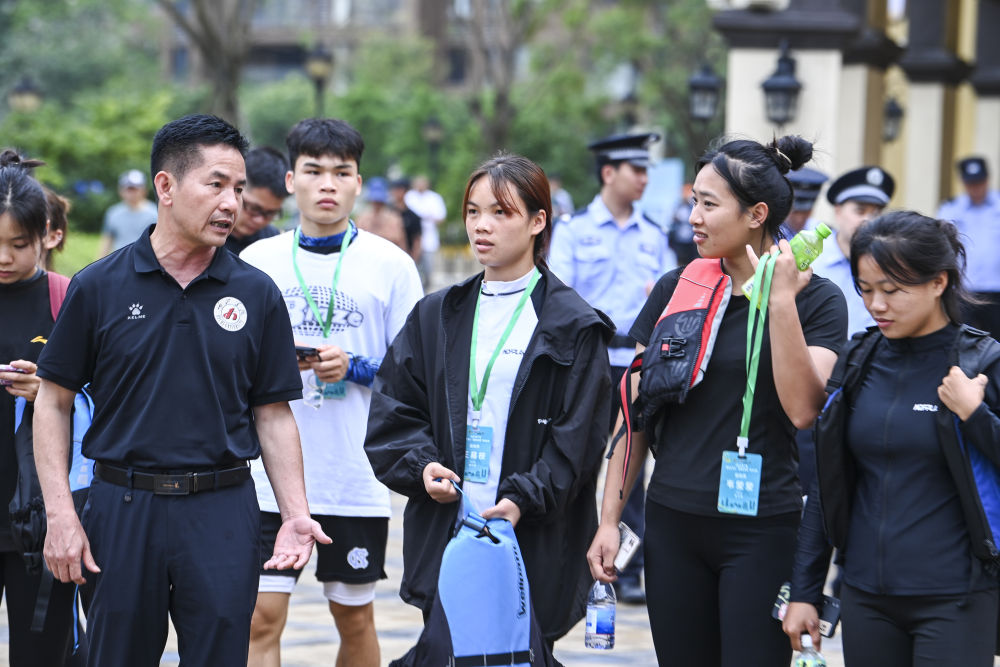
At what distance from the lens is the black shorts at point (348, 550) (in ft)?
17.8

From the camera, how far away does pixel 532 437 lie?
445cm

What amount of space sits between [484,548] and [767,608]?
2.81ft

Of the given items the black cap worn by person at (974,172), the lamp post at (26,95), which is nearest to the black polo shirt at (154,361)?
the black cap worn by person at (974,172)

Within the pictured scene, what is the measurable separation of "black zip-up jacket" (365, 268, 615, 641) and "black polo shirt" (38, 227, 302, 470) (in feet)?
1.86

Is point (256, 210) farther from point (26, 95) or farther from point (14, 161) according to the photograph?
point (26, 95)

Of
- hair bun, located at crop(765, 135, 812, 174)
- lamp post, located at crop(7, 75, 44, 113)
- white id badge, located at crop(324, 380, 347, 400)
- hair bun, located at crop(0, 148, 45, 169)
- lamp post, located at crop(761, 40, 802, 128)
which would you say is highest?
lamp post, located at crop(7, 75, 44, 113)

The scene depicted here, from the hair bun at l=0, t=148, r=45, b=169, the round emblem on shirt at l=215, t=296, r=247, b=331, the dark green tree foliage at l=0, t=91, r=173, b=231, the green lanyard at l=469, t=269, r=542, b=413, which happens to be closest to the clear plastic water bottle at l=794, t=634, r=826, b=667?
the green lanyard at l=469, t=269, r=542, b=413

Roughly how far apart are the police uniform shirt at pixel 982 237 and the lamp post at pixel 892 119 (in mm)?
9487

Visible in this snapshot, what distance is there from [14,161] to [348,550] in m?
1.90

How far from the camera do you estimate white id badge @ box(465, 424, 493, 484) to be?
4.45 metres

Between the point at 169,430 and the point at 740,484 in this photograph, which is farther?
the point at 740,484

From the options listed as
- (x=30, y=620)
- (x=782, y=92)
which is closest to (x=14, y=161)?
(x=30, y=620)

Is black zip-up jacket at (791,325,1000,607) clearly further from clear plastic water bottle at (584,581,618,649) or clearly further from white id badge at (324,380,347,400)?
white id badge at (324,380,347,400)

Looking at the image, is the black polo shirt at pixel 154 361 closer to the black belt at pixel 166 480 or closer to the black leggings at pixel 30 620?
the black belt at pixel 166 480
